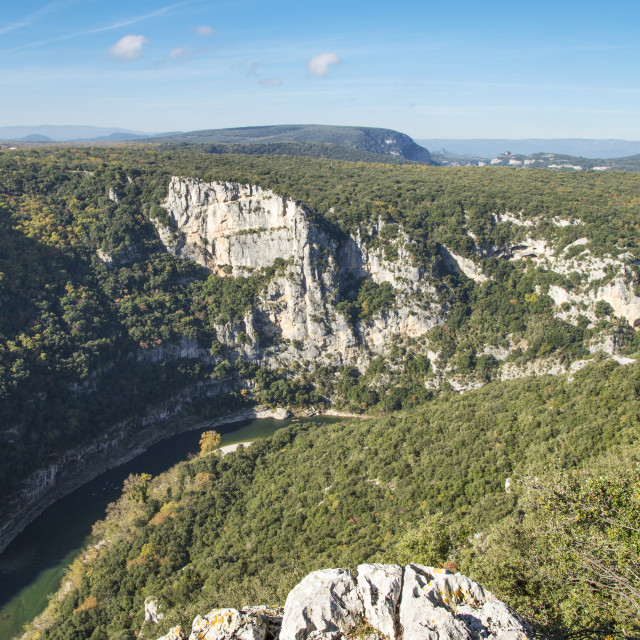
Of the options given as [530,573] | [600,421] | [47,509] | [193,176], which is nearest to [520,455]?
[600,421]

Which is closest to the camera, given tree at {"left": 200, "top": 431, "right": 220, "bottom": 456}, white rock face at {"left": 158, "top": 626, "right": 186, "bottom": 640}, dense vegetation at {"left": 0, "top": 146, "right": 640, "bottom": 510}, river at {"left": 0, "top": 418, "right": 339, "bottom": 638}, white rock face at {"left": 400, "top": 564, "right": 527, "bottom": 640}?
white rock face at {"left": 400, "top": 564, "right": 527, "bottom": 640}

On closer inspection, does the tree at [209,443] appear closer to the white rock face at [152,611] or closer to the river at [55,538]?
the river at [55,538]

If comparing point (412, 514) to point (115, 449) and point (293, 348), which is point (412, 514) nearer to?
point (115, 449)

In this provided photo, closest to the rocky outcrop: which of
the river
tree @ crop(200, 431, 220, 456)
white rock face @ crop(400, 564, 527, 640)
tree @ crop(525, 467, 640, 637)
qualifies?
tree @ crop(200, 431, 220, 456)

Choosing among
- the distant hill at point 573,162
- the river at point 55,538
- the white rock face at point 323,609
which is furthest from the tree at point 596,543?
the distant hill at point 573,162

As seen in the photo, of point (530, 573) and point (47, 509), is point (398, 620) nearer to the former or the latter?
point (530, 573)

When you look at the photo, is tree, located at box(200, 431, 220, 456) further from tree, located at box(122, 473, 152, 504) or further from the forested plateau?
tree, located at box(122, 473, 152, 504)
